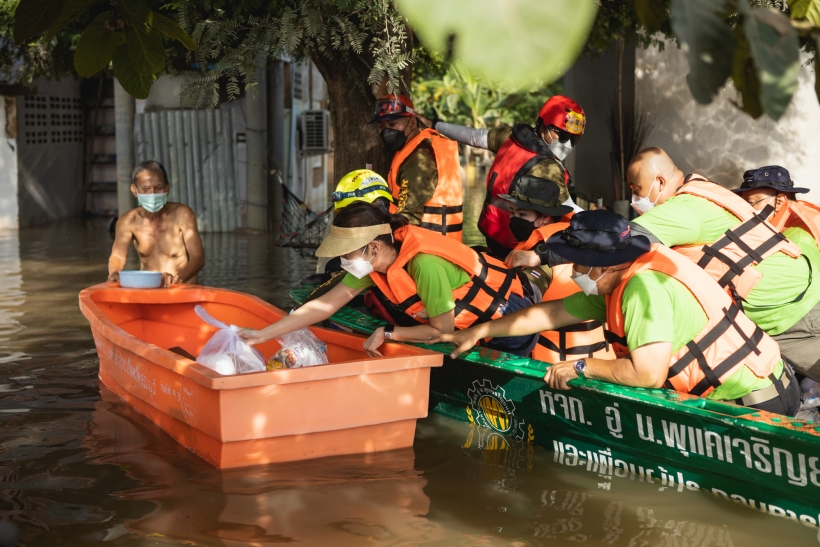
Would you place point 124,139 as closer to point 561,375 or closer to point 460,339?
point 460,339

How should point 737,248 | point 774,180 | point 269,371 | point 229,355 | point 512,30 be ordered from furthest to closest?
1. point 774,180
2. point 229,355
3. point 737,248
4. point 269,371
5. point 512,30

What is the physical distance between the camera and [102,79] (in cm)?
1722

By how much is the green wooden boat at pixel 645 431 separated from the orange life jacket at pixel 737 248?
2.89 feet

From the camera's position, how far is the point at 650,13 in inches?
54.8

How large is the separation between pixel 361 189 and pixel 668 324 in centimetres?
265

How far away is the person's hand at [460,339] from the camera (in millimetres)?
4973

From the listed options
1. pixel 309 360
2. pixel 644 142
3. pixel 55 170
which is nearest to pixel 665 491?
pixel 309 360

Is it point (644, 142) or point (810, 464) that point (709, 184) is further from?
point (644, 142)

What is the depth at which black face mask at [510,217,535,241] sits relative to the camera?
5.59m

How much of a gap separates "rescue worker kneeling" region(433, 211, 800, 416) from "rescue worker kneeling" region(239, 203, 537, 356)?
91 cm

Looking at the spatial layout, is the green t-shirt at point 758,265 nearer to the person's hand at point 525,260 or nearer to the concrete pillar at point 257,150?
the person's hand at point 525,260

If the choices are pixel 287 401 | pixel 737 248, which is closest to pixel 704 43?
pixel 287 401

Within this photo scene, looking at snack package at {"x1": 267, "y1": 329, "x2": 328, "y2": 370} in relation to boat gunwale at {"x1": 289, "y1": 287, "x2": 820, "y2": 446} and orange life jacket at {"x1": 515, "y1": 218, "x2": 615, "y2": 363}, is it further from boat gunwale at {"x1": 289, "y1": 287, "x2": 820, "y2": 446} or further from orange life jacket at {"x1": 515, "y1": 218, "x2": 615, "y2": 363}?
orange life jacket at {"x1": 515, "y1": 218, "x2": 615, "y2": 363}

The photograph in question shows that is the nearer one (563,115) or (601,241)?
(601,241)
